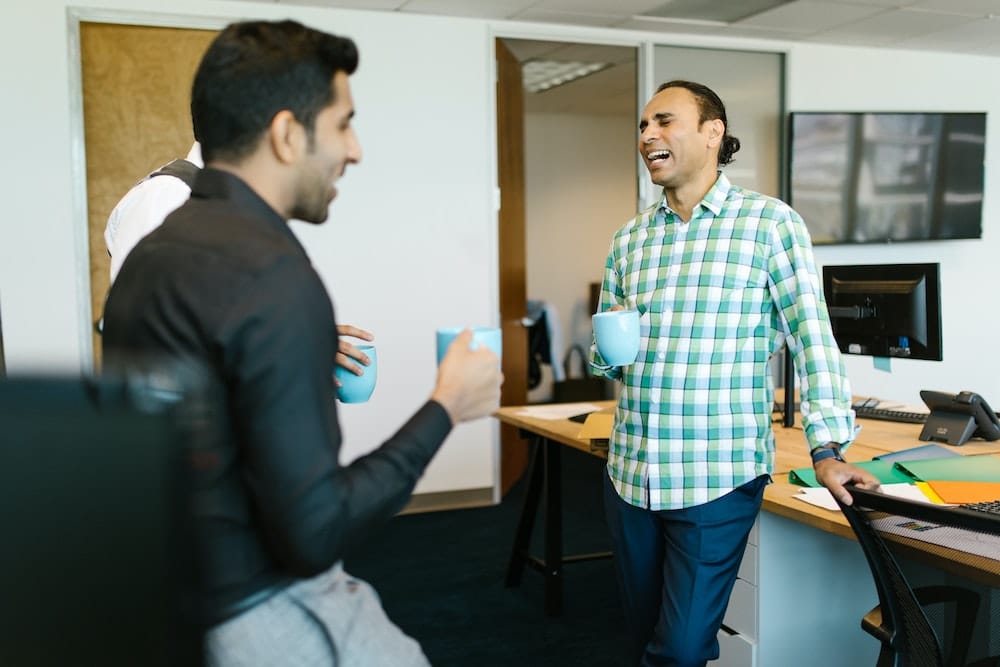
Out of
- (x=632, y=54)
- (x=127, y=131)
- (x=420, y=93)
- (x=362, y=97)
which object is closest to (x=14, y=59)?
(x=127, y=131)

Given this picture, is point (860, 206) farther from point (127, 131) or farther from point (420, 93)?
point (127, 131)

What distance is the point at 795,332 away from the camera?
1.71 m

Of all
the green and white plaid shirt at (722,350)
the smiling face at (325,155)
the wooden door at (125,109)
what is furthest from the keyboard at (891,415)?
the wooden door at (125,109)

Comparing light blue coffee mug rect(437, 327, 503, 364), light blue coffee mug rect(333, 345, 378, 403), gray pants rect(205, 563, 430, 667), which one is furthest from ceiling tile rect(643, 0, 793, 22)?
gray pants rect(205, 563, 430, 667)

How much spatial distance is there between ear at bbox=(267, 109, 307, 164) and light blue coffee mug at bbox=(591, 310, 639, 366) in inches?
36.0

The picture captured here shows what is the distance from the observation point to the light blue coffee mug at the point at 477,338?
97cm

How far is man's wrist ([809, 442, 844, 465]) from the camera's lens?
1.60 meters

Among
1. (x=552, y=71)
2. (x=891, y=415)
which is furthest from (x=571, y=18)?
(x=891, y=415)

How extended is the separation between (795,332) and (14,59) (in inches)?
145

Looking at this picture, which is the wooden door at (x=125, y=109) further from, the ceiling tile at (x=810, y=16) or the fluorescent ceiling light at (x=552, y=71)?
the ceiling tile at (x=810, y=16)

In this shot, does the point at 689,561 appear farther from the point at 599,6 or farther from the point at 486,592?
the point at 599,6

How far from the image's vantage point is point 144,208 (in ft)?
5.24

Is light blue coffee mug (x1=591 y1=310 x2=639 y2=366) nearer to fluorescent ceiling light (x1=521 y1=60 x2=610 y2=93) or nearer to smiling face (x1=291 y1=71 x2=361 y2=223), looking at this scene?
smiling face (x1=291 y1=71 x2=361 y2=223)

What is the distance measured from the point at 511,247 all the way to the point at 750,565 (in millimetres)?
3182
